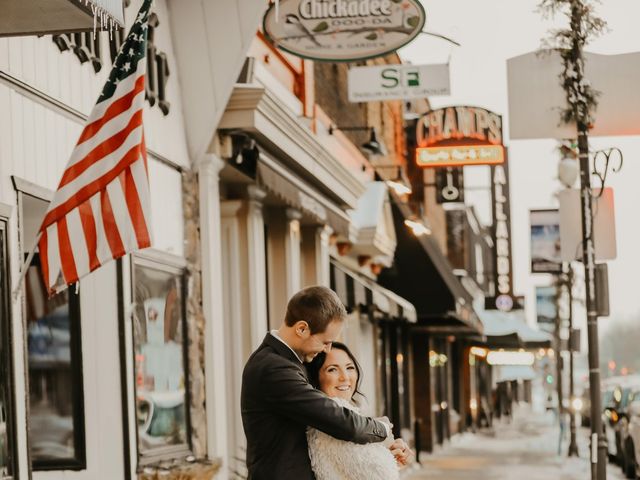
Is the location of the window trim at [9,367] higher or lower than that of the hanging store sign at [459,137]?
lower

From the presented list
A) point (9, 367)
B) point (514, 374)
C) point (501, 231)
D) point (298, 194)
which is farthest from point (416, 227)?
point (514, 374)

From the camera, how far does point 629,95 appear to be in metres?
13.3

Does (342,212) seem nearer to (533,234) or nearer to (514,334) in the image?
(533,234)

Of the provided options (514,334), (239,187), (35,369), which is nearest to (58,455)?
(35,369)

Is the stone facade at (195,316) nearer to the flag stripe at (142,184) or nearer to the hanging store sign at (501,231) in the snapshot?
the flag stripe at (142,184)

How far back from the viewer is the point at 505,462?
26.3 m

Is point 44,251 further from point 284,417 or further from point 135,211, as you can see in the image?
point 284,417

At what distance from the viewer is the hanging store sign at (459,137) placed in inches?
854

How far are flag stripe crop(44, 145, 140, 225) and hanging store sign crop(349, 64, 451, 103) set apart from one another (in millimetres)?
8200

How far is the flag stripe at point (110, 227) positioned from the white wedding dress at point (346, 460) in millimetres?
2107

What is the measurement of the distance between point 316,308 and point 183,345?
6.35m

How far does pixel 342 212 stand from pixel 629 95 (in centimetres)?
519

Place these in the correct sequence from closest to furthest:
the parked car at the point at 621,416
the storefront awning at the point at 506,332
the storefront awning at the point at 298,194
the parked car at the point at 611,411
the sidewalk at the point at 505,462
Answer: the storefront awning at the point at 298,194 < the parked car at the point at 621,416 < the sidewalk at the point at 505,462 < the parked car at the point at 611,411 < the storefront awning at the point at 506,332

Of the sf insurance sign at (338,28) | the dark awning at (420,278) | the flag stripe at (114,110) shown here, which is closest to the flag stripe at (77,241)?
the flag stripe at (114,110)
